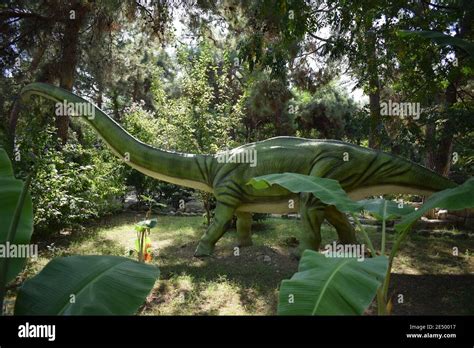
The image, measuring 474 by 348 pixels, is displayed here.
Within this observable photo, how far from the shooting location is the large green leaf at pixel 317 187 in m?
2.85

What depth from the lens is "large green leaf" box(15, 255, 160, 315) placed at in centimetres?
191

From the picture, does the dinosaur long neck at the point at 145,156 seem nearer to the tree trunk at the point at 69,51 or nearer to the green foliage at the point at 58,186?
the green foliage at the point at 58,186

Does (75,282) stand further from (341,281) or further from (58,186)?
(58,186)

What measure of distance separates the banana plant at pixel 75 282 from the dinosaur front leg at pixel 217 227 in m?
3.28

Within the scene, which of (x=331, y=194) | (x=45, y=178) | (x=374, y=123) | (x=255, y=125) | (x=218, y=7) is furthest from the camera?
(x=255, y=125)

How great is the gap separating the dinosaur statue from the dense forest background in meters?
1.08

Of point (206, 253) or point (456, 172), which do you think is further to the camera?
point (456, 172)

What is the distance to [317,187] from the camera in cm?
311

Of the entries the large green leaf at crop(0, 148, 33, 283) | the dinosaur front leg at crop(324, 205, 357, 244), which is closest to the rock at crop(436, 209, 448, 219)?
the dinosaur front leg at crop(324, 205, 357, 244)

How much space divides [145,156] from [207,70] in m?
4.53

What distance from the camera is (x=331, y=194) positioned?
299 cm

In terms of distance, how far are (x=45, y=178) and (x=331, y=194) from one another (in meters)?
5.78
